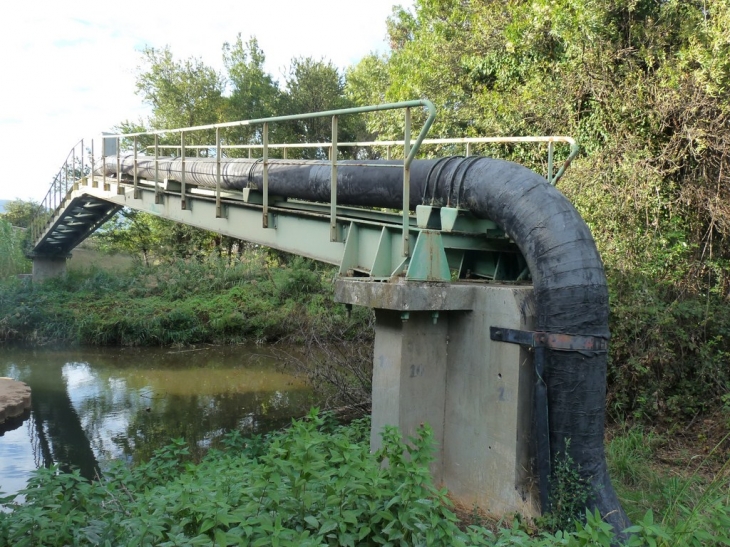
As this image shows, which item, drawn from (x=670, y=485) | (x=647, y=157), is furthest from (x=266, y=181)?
(x=647, y=157)

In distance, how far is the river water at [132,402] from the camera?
9766 millimetres

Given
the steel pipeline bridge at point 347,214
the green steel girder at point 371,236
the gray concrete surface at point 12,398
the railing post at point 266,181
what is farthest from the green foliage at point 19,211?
the railing post at point 266,181

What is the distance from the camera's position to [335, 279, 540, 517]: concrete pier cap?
4688 millimetres

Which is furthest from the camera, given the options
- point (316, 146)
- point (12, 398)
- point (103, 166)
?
point (103, 166)

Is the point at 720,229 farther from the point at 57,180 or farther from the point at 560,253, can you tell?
the point at 57,180

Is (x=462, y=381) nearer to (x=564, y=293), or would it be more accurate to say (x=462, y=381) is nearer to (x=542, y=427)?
(x=542, y=427)

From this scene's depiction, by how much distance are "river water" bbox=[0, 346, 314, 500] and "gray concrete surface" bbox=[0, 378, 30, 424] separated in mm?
227

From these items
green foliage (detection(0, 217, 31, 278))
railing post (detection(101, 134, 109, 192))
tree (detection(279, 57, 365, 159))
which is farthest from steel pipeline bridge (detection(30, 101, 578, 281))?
tree (detection(279, 57, 365, 159))

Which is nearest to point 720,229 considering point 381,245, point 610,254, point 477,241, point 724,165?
point 724,165

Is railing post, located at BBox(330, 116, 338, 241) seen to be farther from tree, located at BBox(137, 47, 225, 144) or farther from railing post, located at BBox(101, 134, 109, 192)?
tree, located at BBox(137, 47, 225, 144)

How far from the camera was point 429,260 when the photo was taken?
5078 millimetres

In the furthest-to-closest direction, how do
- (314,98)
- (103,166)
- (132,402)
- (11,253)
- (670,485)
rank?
(314,98), (11,253), (103,166), (132,402), (670,485)

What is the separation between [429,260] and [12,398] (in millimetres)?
9806

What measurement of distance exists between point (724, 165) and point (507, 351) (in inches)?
258
